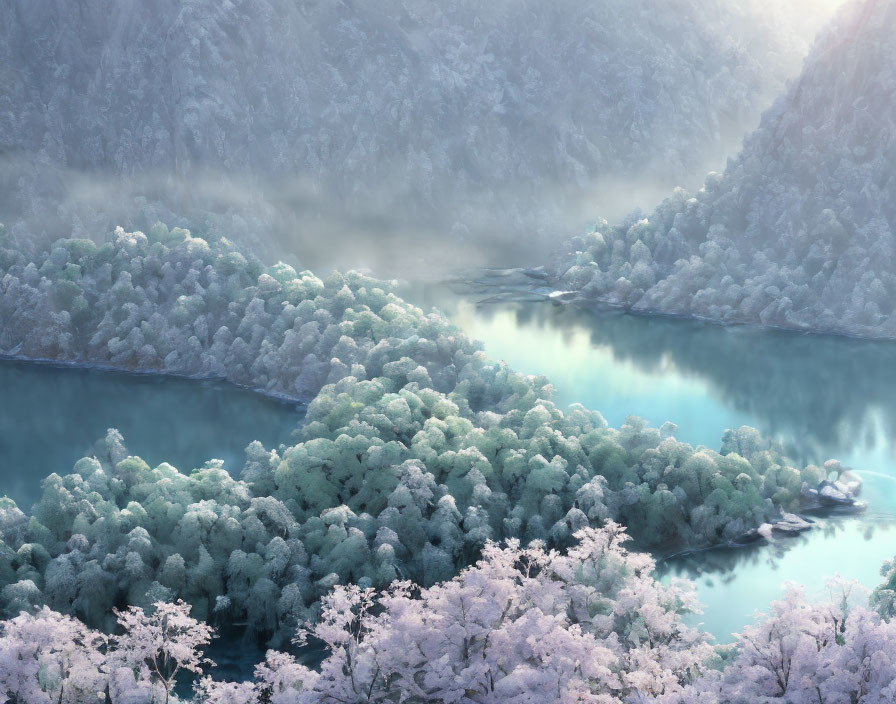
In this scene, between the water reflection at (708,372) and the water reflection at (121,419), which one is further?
the water reflection at (708,372)

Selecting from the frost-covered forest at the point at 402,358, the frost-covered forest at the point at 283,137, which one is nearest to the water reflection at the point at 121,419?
the frost-covered forest at the point at 402,358

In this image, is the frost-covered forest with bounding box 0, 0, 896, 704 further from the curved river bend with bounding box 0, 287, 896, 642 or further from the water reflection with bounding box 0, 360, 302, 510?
the water reflection with bounding box 0, 360, 302, 510

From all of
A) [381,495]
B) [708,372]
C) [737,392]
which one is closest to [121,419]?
[381,495]

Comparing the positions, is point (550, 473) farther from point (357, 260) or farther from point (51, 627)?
point (357, 260)

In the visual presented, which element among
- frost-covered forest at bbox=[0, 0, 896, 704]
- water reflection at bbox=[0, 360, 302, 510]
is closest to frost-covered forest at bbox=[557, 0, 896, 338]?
frost-covered forest at bbox=[0, 0, 896, 704]

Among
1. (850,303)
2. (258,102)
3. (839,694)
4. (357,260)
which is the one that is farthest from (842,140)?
(839,694)

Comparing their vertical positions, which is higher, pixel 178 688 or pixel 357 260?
pixel 357 260

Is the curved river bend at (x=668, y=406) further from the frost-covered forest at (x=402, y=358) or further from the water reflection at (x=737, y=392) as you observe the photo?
the frost-covered forest at (x=402, y=358)
